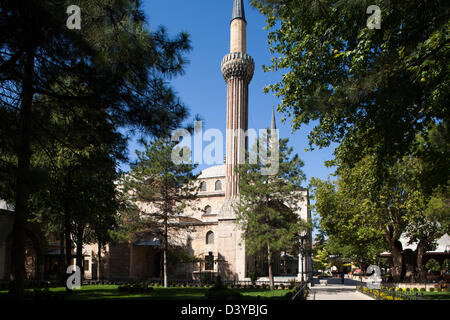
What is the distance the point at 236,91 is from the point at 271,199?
15.0m

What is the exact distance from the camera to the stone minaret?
3578 centimetres

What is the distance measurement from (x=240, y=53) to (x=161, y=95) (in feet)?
102

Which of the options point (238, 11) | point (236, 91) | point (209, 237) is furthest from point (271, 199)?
point (238, 11)

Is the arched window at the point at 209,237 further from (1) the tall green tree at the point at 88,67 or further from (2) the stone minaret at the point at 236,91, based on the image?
(1) the tall green tree at the point at 88,67

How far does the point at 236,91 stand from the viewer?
37219 mm

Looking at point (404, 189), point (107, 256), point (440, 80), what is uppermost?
point (440, 80)

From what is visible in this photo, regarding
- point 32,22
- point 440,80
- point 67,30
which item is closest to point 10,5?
point 32,22

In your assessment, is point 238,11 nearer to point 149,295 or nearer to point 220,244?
point 220,244

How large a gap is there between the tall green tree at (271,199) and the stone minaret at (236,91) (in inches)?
353

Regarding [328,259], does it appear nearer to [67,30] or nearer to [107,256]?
[107,256]

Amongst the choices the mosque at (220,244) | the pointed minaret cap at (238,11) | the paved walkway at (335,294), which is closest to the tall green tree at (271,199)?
the paved walkway at (335,294)

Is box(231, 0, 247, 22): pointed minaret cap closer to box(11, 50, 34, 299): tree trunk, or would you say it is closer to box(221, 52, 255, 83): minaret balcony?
box(221, 52, 255, 83): minaret balcony

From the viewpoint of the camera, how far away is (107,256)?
124 feet

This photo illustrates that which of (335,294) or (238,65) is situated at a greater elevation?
(238,65)
